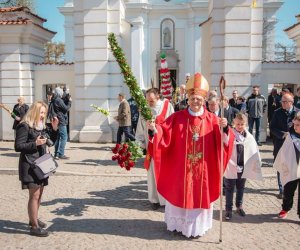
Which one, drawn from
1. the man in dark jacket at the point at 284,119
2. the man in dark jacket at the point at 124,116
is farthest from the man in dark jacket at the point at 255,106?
the man in dark jacket at the point at 284,119

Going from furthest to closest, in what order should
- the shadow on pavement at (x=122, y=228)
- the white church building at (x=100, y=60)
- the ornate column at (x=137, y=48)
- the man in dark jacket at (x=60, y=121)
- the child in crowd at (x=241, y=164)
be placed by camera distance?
the ornate column at (x=137, y=48)
the white church building at (x=100, y=60)
the man in dark jacket at (x=60, y=121)
the child in crowd at (x=241, y=164)
the shadow on pavement at (x=122, y=228)

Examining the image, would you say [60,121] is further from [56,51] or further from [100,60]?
[56,51]

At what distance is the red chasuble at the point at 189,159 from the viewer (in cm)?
510

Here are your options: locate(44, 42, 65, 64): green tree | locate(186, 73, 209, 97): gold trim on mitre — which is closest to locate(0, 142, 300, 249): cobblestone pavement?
locate(186, 73, 209, 97): gold trim on mitre

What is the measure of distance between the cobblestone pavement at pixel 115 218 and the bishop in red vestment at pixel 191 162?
30 cm

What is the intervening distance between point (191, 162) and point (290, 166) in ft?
5.61

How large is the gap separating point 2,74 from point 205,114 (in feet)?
36.4

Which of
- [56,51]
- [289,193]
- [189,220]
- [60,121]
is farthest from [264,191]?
[56,51]

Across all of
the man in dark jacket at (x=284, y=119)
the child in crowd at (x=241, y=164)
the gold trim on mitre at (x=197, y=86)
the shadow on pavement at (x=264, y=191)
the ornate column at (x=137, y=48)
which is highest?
the ornate column at (x=137, y=48)

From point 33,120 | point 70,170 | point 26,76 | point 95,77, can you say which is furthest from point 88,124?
point 33,120

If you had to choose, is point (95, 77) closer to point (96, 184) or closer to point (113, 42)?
point (96, 184)

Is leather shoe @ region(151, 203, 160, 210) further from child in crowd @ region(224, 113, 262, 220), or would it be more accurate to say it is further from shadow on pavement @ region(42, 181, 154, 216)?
child in crowd @ region(224, 113, 262, 220)

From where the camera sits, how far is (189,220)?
16.7 feet

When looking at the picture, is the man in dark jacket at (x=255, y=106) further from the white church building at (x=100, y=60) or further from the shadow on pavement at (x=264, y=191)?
the shadow on pavement at (x=264, y=191)
